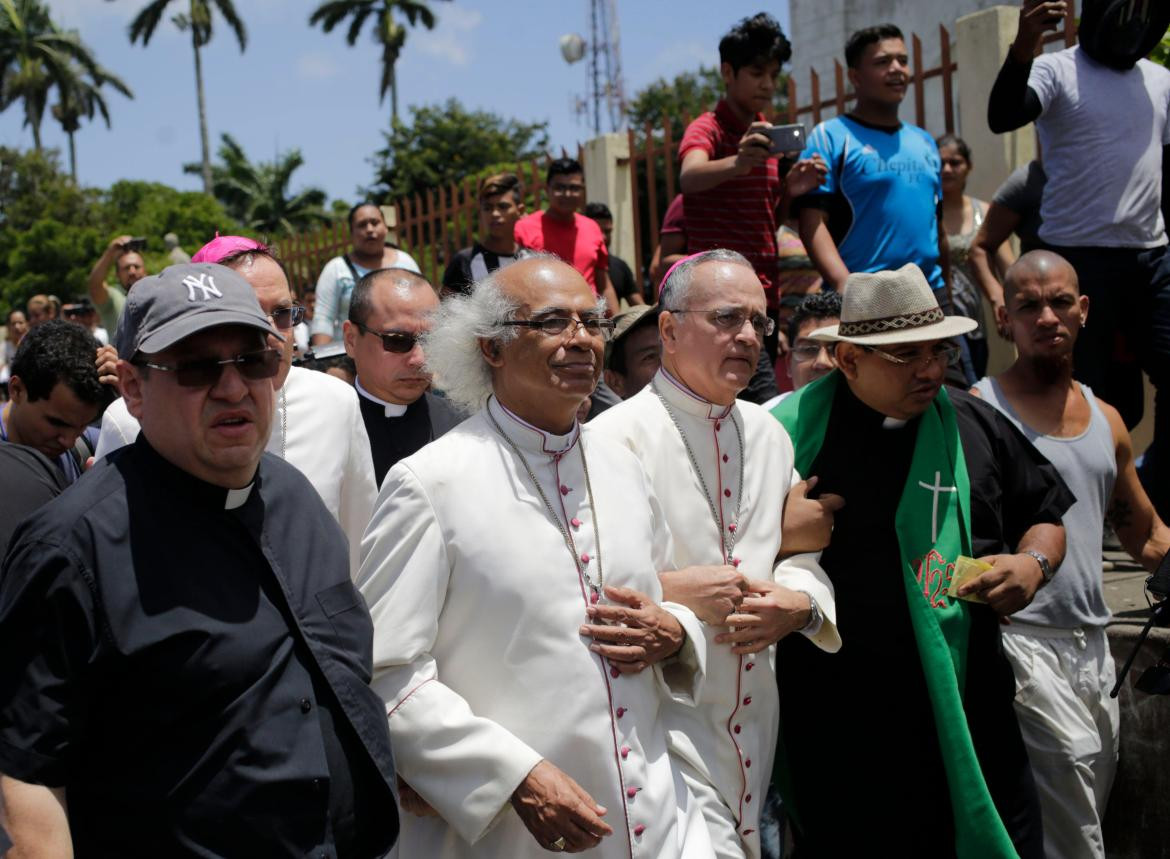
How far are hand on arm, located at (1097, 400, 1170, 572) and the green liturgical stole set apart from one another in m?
1.17

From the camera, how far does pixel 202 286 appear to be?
257cm

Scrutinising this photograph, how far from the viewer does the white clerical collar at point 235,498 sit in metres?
2.52

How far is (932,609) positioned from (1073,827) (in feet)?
4.40

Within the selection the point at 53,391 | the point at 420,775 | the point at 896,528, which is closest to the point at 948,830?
the point at 896,528

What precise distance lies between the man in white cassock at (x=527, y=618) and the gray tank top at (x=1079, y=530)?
2.05 meters

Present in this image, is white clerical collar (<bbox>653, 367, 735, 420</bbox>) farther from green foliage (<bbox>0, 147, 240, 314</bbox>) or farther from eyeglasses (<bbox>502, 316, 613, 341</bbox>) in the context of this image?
green foliage (<bbox>0, 147, 240, 314</bbox>)

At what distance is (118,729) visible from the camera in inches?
90.0

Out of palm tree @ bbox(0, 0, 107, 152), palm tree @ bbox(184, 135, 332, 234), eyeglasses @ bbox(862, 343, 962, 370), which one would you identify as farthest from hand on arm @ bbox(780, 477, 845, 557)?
palm tree @ bbox(0, 0, 107, 152)

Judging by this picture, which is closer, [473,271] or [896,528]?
[896,528]

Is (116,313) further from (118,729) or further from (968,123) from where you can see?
(118,729)

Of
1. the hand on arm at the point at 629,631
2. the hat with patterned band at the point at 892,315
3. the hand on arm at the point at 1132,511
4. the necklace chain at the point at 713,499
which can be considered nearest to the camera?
the hand on arm at the point at 629,631

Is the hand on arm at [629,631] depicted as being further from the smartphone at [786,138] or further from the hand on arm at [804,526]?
the smartphone at [786,138]

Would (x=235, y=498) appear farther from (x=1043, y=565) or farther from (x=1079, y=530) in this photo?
(x=1079, y=530)

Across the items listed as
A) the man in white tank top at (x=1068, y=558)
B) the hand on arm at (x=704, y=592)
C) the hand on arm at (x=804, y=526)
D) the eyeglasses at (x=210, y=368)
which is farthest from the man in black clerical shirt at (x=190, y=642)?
the man in white tank top at (x=1068, y=558)
